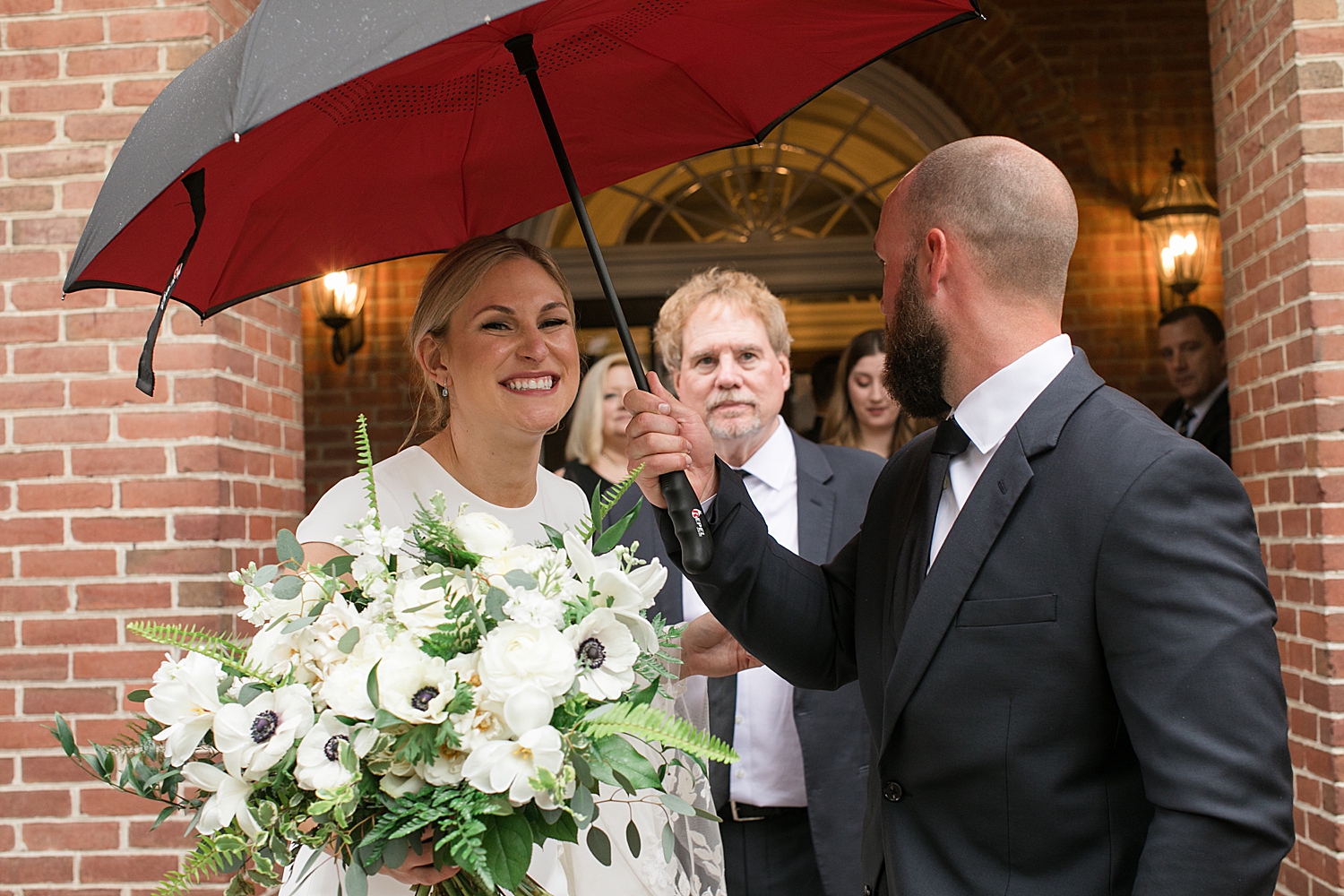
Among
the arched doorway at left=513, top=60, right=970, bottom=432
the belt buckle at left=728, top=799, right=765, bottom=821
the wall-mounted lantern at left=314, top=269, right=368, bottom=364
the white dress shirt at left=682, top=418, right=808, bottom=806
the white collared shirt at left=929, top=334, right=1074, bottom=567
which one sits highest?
the arched doorway at left=513, top=60, right=970, bottom=432

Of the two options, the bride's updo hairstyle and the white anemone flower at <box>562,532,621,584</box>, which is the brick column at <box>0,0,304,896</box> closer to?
the bride's updo hairstyle

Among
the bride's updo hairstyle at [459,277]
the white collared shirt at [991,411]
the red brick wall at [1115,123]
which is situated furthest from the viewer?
the red brick wall at [1115,123]

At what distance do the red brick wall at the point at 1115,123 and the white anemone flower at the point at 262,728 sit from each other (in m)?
5.46

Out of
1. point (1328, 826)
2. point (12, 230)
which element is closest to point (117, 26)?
point (12, 230)

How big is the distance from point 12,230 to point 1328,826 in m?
4.11

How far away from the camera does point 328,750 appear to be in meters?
1.32

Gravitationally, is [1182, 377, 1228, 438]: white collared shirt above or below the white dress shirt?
above

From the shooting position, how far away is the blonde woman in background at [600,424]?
16.4ft

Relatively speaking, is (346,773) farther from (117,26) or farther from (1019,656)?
(117,26)

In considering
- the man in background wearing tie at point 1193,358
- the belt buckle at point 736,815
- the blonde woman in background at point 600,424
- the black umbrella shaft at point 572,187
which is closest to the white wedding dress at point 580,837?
the belt buckle at point 736,815

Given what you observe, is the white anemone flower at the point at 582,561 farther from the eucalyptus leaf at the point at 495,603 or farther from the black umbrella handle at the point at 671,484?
the black umbrella handle at the point at 671,484

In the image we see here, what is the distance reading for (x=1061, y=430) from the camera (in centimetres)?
163

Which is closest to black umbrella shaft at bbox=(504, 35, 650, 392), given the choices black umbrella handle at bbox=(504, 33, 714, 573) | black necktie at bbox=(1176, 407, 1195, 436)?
black umbrella handle at bbox=(504, 33, 714, 573)

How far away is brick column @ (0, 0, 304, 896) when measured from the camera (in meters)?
3.12
